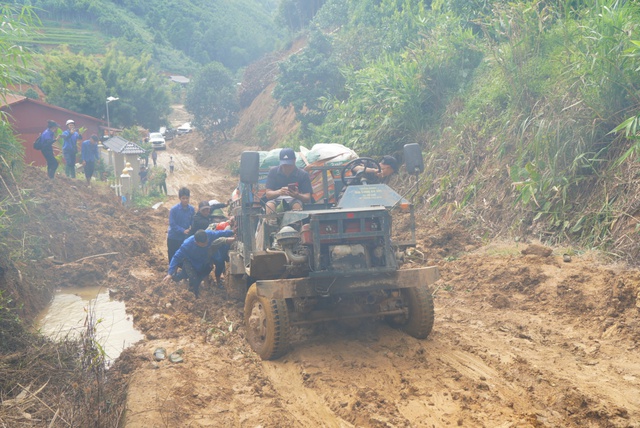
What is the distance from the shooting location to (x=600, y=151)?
9.48 meters

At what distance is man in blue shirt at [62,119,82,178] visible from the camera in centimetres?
1753

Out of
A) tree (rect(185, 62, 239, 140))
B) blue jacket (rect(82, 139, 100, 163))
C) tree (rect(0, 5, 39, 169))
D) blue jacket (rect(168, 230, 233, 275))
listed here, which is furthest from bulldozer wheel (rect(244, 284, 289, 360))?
tree (rect(185, 62, 239, 140))

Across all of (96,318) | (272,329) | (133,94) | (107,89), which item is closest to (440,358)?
(272,329)

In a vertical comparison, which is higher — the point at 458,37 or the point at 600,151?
the point at 458,37

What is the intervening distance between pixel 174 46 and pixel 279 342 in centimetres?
9155

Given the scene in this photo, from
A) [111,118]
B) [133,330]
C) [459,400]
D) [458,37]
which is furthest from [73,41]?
[459,400]

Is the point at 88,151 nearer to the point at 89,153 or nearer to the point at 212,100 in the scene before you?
the point at 89,153

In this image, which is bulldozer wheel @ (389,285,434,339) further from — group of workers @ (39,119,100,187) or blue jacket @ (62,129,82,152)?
blue jacket @ (62,129,82,152)

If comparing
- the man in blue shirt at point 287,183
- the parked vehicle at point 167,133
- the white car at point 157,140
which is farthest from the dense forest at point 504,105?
the parked vehicle at point 167,133

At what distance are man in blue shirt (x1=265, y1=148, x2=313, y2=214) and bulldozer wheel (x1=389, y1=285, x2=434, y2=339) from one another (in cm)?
177

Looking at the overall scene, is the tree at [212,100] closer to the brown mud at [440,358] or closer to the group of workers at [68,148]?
the group of workers at [68,148]

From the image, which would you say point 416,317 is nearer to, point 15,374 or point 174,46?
point 15,374

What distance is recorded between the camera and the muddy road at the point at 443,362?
16.7ft

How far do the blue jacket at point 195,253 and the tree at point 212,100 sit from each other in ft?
123
